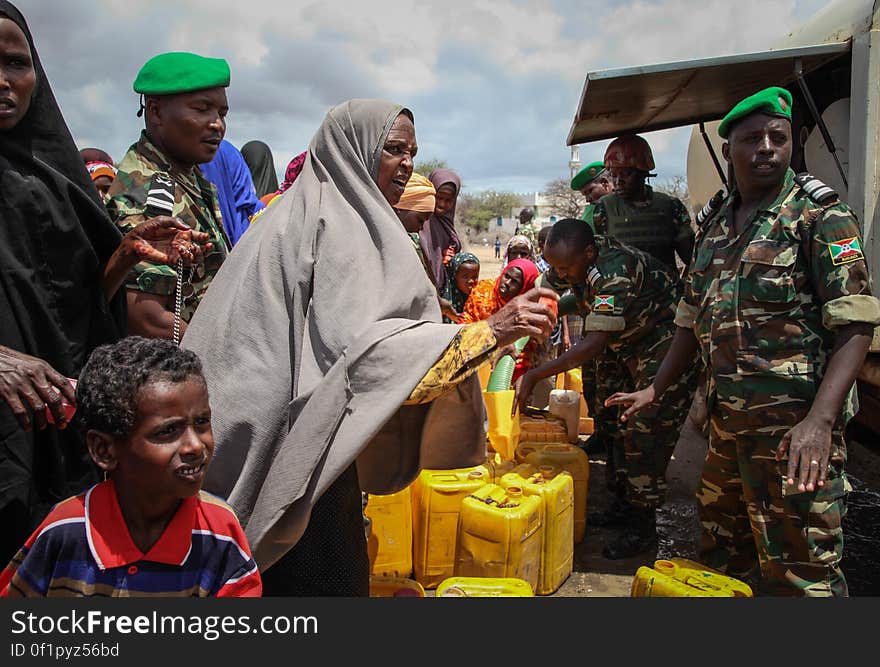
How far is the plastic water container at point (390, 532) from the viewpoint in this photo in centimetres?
315

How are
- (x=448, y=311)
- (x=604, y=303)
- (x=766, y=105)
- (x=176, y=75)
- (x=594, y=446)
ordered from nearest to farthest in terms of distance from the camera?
(x=176, y=75)
(x=766, y=105)
(x=604, y=303)
(x=448, y=311)
(x=594, y=446)

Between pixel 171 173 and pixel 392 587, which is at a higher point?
→ pixel 171 173

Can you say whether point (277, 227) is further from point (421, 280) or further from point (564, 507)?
point (564, 507)

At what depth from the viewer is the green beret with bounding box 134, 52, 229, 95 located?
2297mm

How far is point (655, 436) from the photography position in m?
3.63

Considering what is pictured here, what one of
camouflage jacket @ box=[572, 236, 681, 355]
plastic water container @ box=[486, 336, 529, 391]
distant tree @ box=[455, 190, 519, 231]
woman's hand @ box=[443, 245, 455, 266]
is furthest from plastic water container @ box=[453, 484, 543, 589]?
distant tree @ box=[455, 190, 519, 231]

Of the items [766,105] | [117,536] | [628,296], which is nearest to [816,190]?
[766,105]

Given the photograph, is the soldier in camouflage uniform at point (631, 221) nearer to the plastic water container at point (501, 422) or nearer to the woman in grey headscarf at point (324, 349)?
the plastic water container at point (501, 422)

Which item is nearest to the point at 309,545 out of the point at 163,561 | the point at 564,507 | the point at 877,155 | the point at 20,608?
the point at 163,561

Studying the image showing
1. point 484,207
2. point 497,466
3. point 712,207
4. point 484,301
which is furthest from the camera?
point 484,207

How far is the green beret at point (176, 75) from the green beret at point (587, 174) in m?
3.71

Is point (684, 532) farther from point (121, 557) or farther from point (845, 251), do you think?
point (121, 557)

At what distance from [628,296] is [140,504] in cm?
280

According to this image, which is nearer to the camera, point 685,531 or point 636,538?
point 636,538
